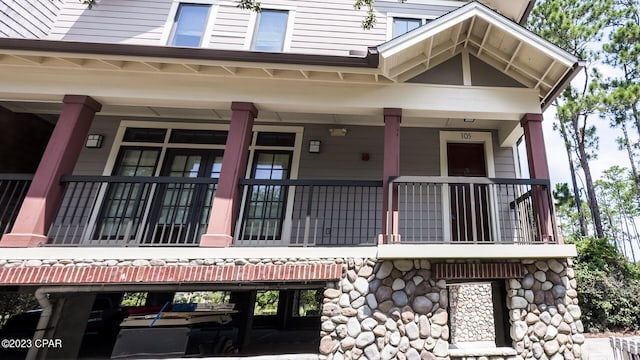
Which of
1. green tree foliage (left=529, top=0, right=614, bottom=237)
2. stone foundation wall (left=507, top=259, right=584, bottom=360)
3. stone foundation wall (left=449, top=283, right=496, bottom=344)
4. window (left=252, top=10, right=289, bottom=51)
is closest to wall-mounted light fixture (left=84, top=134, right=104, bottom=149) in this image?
window (left=252, top=10, right=289, bottom=51)

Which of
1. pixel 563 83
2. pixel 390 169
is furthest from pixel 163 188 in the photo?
pixel 563 83

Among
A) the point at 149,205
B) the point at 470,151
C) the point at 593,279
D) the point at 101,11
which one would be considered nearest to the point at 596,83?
the point at 593,279

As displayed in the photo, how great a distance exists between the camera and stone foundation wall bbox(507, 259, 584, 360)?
376 centimetres

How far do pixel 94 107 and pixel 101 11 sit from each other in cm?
358

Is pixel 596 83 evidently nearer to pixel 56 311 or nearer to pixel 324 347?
pixel 324 347

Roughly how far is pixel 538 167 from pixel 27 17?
9.87 meters

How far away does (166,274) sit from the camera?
146 inches

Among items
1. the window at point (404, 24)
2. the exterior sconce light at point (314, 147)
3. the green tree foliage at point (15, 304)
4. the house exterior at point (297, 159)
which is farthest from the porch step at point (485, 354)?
the green tree foliage at point (15, 304)

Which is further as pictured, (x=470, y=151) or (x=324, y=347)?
(x=470, y=151)

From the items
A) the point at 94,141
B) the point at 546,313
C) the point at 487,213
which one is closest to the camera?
the point at 546,313

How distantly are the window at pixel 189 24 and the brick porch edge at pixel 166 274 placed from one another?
4979 millimetres

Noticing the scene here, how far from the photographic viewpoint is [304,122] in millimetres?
6242

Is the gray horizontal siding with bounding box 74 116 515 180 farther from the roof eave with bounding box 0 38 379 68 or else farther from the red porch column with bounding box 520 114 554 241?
the roof eave with bounding box 0 38 379 68

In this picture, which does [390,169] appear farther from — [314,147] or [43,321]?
[43,321]
